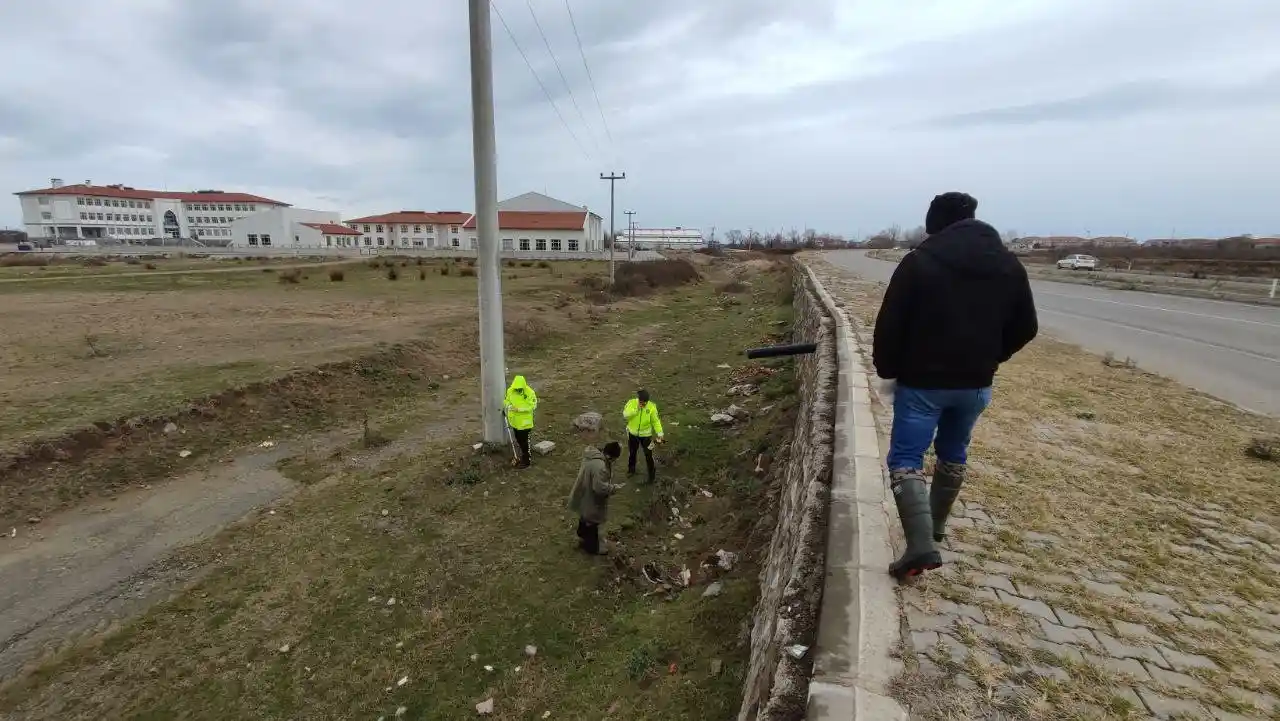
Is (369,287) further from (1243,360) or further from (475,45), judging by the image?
(1243,360)

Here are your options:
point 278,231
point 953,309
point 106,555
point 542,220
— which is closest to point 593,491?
point 953,309

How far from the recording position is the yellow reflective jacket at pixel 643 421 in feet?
25.3

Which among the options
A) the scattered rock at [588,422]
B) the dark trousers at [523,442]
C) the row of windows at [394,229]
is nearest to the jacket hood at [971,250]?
the dark trousers at [523,442]

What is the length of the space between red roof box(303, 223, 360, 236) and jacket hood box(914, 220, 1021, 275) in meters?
90.4

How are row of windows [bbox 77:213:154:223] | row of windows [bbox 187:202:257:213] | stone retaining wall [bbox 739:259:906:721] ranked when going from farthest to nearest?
row of windows [bbox 187:202:257:213], row of windows [bbox 77:213:154:223], stone retaining wall [bbox 739:259:906:721]

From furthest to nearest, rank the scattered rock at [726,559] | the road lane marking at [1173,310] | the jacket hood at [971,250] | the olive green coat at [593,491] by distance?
the road lane marking at [1173,310] → the olive green coat at [593,491] → the scattered rock at [726,559] → the jacket hood at [971,250]

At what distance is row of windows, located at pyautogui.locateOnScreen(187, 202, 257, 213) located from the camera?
302 feet

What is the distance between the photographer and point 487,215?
8273 mm

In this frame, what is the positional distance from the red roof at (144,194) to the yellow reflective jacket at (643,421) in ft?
351

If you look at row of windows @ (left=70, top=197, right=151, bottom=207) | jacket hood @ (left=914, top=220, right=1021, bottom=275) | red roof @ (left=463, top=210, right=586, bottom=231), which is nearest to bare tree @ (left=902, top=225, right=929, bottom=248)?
jacket hood @ (left=914, top=220, right=1021, bottom=275)

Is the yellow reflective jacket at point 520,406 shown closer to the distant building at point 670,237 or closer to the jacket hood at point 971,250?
the jacket hood at point 971,250

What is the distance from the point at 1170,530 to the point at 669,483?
4.90m

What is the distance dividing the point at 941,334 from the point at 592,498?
399 centimetres

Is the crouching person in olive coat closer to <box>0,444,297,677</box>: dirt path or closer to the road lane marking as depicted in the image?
<box>0,444,297,677</box>: dirt path
